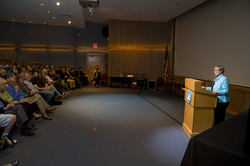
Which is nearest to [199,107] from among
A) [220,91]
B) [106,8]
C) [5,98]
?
[220,91]

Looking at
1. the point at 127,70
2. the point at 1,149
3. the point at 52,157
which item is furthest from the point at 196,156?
the point at 127,70

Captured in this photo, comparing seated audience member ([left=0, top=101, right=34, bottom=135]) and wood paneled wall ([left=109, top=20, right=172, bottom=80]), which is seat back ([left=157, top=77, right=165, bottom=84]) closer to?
wood paneled wall ([left=109, top=20, right=172, bottom=80])

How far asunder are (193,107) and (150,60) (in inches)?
289

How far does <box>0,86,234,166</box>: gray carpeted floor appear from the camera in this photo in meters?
2.50

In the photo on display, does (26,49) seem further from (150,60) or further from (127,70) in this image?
(150,60)

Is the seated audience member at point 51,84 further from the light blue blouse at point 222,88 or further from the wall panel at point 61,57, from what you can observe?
the light blue blouse at point 222,88

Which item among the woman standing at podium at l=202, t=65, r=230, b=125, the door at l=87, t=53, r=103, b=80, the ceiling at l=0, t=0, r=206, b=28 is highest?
the ceiling at l=0, t=0, r=206, b=28

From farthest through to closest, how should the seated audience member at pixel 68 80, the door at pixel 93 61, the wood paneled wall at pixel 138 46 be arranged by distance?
1. the door at pixel 93 61
2. the wood paneled wall at pixel 138 46
3. the seated audience member at pixel 68 80

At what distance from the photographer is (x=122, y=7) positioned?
7.92 metres

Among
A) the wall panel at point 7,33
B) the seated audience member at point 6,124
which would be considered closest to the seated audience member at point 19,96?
the seated audience member at point 6,124

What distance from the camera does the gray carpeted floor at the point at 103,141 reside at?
2.50m

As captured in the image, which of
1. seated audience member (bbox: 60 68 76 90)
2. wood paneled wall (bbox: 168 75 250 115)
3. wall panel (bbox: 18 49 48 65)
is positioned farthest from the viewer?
wall panel (bbox: 18 49 48 65)

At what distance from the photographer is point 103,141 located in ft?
10.3

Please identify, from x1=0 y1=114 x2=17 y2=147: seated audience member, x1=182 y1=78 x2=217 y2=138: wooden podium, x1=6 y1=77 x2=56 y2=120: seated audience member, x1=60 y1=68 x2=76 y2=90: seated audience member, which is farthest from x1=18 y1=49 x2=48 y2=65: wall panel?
x1=182 y1=78 x2=217 y2=138: wooden podium
